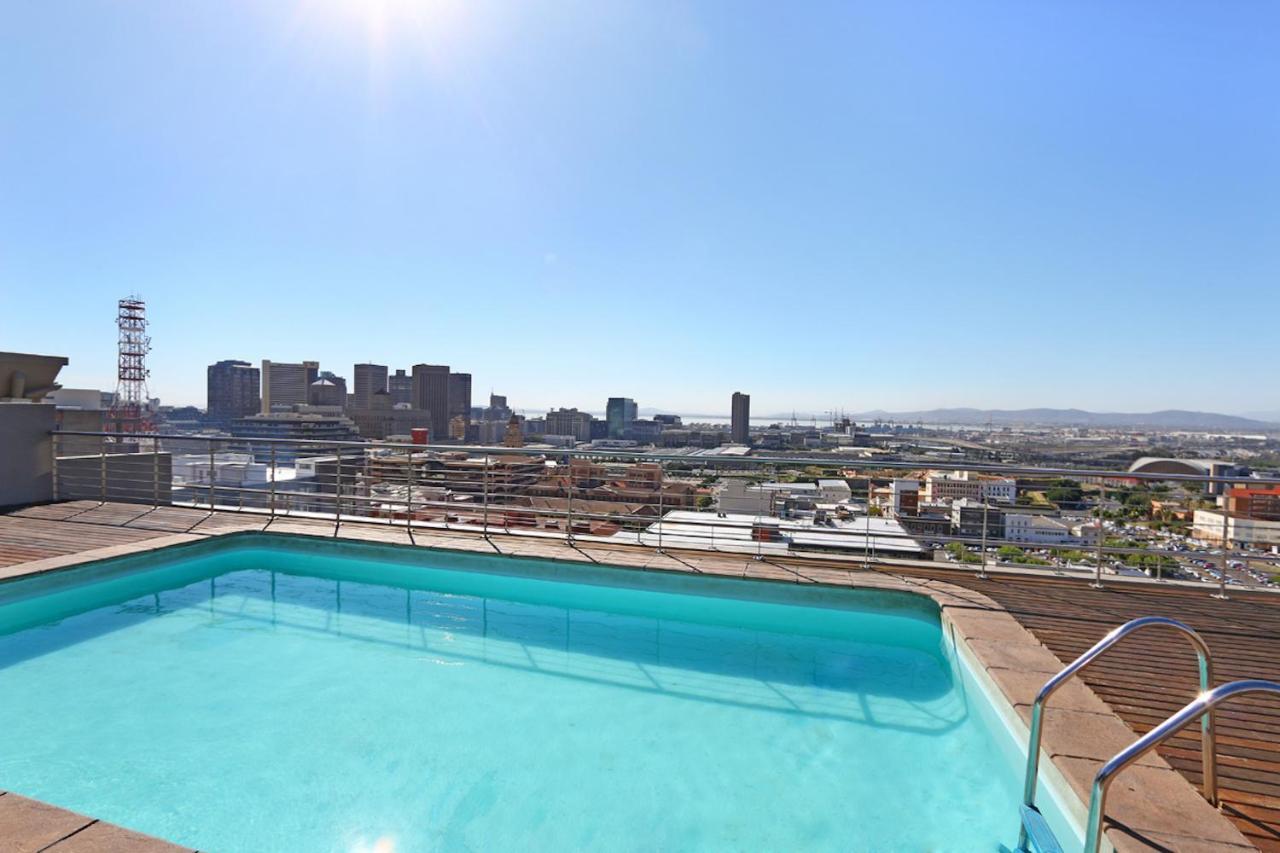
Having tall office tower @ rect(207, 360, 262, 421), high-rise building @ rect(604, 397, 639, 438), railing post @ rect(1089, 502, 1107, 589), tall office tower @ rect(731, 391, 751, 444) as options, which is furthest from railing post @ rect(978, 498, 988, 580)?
tall office tower @ rect(207, 360, 262, 421)

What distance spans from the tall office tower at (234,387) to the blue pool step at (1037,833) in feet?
195

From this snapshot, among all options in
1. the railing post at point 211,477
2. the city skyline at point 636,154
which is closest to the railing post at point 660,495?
the railing post at point 211,477

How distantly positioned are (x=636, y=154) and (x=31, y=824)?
34.4 feet

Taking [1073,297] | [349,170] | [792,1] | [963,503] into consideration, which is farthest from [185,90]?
[1073,297]

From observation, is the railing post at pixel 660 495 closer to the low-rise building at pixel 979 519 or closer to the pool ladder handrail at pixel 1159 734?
the low-rise building at pixel 979 519

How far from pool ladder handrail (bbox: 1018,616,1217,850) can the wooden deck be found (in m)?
0.15

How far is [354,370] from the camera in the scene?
54.2 metres

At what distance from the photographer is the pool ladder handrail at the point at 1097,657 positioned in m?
1.81

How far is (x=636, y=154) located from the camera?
33.7 feet

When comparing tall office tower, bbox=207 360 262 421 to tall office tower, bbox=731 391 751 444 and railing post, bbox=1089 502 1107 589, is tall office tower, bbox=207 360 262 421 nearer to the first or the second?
tall office tower, bbox=731 391 751 444

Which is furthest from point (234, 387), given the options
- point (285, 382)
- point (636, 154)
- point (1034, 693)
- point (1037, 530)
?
point (1034, 693)

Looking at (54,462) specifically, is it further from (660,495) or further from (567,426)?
(567,426)

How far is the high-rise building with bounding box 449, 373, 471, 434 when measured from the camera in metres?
42.6

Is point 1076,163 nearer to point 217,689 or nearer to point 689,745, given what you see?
point 689,745
